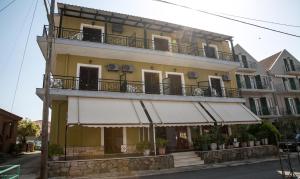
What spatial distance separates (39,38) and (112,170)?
31.0ft

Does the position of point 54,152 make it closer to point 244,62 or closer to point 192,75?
point 192,75

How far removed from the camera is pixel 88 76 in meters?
15.9

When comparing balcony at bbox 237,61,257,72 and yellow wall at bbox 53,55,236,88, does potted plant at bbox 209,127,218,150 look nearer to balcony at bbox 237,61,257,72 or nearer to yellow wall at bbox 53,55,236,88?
yellow wall at bbox 53,55,236,88

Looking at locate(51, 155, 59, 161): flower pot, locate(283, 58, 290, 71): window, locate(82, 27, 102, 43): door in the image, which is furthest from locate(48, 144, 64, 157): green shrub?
locate(283, 58, 290, 71): window

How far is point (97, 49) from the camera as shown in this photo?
605 inches

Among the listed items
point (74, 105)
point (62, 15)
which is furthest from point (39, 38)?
point (74, 105)

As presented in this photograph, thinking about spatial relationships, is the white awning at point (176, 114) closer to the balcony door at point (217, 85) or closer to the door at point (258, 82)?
the balcony door at point (217, 85)

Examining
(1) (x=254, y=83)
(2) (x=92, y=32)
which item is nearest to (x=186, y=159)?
(2) (x=92, y=32)

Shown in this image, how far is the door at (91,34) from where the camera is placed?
55.0 feet

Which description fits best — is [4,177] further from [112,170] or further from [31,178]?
[112,170]

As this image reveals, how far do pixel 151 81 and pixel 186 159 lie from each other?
6796 mm

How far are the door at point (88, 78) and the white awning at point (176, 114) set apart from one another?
13.3 feet

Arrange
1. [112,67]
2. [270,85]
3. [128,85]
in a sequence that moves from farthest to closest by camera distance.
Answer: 1. [270,85]
2. [112,67]
3. [128,85]

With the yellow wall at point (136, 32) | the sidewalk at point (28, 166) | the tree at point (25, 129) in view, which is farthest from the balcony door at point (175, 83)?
the tree at point (25, 129)
